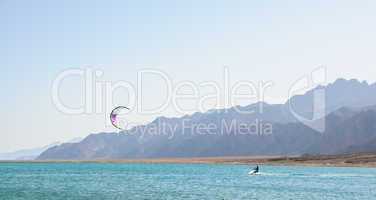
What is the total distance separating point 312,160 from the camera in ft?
565

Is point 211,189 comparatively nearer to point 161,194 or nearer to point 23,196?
point 161,194

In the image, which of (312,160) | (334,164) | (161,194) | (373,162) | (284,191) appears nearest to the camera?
(161,194)

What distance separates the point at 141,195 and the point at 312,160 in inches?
4835

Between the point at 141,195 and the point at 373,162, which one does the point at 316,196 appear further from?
the point at 373,162

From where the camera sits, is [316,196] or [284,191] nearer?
[316,196]

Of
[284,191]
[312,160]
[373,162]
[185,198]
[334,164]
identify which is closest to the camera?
[185,198]

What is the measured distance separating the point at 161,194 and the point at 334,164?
4110 inches

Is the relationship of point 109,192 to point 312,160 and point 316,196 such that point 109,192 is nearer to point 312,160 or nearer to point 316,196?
point 316,196

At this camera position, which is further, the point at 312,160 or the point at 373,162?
the point at 312,160

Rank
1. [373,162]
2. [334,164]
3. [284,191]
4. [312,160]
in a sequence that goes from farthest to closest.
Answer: [312,160] → [334,164] → [373,162] → [284,191]

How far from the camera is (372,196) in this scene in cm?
5628

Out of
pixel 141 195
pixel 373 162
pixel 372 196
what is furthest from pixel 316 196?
pixel 373 162

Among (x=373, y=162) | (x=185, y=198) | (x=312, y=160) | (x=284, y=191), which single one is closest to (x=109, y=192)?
(x=185, y=198)

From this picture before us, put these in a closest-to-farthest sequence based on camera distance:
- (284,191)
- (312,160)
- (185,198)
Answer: (185,198)
(284,191)
(312,160)
